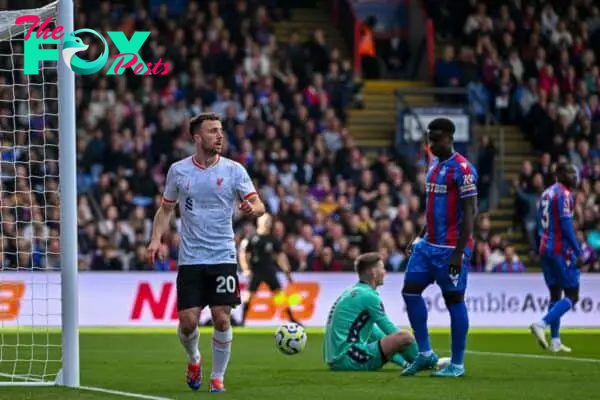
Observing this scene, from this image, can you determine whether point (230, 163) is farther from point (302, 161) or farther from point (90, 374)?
point (302, 161)

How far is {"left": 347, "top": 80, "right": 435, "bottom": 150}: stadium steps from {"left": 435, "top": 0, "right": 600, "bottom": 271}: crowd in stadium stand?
4.02 feet

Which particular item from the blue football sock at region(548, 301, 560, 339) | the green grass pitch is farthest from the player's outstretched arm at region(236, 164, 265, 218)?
the blue football sock at region(548, 301, 560, 339)

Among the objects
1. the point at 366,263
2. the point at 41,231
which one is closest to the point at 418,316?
the point at 366,263

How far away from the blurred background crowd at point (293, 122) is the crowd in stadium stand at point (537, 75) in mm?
40

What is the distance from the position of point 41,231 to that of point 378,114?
36.6 feet

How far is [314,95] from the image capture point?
3052 centimetres

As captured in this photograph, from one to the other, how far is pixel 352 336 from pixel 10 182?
427 inches

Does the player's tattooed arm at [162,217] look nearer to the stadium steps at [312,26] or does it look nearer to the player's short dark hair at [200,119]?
the player's short dark hair at [200,119]

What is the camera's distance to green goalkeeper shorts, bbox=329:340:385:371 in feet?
45.8

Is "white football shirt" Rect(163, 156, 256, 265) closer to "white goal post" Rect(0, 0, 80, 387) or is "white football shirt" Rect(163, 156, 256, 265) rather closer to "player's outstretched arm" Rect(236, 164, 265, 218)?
"player's outstretched arm" Rect(236, 164, 265, 218)

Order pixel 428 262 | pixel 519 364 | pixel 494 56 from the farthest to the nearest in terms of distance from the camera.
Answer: pixel 494 56
pixel 519 364
pixel 428 262

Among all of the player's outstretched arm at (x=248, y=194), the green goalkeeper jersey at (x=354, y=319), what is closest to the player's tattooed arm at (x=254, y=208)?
the player's outstretched arm at (x=248, y=194)

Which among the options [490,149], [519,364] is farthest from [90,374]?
[490,149]

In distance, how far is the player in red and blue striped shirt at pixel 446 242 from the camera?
42.2 ft
